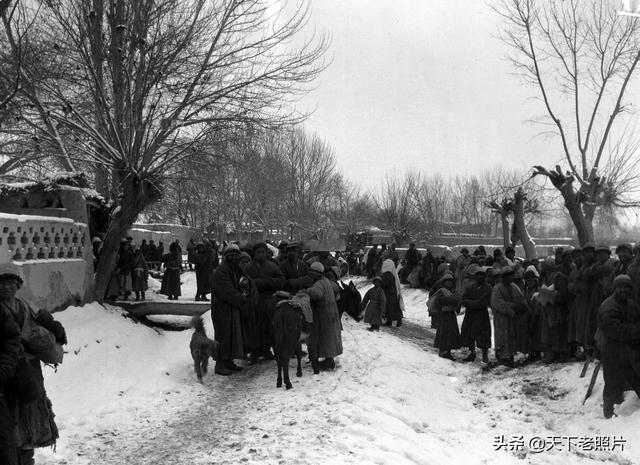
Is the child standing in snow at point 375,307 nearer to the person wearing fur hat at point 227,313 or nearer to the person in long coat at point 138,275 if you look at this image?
the person wearing fur hat at point 227,313

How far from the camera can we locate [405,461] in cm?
510

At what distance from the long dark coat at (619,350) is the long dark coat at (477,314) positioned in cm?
373

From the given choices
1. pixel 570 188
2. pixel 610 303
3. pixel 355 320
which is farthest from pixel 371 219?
pixel 610 303

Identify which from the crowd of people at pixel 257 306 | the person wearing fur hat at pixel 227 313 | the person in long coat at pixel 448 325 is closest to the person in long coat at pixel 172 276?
the crowd of people at pixel 257 306

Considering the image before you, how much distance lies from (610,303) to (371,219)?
152 feet

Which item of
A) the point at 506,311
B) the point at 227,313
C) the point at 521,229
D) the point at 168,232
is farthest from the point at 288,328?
the point at 168,232

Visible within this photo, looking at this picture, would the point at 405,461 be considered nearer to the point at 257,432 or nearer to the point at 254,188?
the point at 257,432

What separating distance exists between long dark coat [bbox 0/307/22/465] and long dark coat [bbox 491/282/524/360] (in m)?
7.31

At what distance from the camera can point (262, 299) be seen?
8.88 m

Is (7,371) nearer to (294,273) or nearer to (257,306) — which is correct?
(257,306)

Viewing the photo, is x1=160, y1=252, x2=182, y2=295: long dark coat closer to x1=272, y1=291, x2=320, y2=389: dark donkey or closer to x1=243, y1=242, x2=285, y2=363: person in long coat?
x1=243, y1=242, x2=285, y2=363: person in long coat

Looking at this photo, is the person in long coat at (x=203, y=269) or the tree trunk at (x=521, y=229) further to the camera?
the tree trunk at (x=521, y=229)

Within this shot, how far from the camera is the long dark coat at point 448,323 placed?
10.2m

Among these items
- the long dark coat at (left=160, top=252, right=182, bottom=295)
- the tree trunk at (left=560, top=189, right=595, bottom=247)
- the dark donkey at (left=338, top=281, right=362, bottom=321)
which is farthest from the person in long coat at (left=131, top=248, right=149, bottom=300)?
the tree trunk at (left=560, top=189, right=595, bottom=247)
